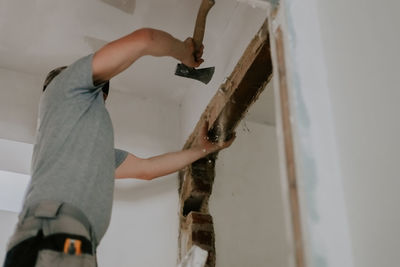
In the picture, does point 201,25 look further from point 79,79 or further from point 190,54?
point 79,79

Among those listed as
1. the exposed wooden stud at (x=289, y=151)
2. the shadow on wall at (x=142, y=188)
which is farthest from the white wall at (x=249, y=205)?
the exposed wooden stud at (x=289, y=151)

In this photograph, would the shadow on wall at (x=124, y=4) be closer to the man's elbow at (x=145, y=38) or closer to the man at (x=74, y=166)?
the man at (x=74, y=166)

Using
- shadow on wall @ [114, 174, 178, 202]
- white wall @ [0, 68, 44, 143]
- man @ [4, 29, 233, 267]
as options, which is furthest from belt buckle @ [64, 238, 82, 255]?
white wall @ [0, 68, 44, 143]

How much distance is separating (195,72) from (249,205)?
954mm

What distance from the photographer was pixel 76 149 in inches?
57.3

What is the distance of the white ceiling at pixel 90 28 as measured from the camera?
2344mm

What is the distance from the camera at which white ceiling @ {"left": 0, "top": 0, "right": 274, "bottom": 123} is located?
234cm

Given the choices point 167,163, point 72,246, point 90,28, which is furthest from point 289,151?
point 90,28

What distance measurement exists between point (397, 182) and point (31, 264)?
92 centimetres

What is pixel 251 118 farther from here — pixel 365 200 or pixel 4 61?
pixel 365 200

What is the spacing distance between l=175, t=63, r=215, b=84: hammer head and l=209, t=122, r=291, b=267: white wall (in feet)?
2.00

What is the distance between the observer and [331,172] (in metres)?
0.95

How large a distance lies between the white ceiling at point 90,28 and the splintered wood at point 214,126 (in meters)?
0.24

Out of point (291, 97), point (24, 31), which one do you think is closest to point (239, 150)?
point (24, 31)
